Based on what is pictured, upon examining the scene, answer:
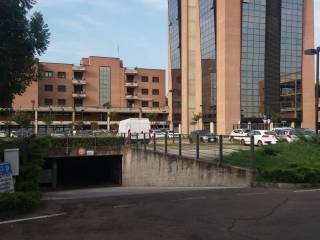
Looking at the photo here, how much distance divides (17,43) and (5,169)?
9.18 ft

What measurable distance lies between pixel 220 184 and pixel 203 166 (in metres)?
1.69

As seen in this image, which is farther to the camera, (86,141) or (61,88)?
(61,88)

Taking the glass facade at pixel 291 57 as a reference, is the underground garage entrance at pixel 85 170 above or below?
below

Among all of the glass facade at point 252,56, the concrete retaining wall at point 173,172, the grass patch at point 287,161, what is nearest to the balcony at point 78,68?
the glass facade at point 252,56

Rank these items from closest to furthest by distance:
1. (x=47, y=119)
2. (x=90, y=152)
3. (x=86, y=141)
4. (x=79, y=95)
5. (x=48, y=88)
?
1. (x=90, y=152)
2. (x=86, y=141)
3. (x=47, y=119)
4. (x=48, y=88)
5. (x=79, y=95)

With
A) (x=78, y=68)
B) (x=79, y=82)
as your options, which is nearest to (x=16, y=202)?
(x=79, y=82)

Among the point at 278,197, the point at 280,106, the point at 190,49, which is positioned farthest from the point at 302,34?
the point at 278,197

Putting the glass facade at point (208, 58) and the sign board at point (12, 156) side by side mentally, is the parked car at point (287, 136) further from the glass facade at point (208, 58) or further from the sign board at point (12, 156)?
the glass facade at point (208, 58)

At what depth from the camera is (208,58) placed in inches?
3531

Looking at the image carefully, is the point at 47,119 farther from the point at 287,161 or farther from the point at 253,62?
the point at 287,161

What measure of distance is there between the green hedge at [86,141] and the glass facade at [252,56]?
4906 centimetres

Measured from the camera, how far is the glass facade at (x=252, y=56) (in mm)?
83875

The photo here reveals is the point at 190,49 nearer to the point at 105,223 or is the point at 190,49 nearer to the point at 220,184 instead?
the point at 220,184

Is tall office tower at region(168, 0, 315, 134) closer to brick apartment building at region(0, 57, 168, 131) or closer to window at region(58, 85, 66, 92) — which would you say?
brick apartment building at region(0, 57, 168, 131)
